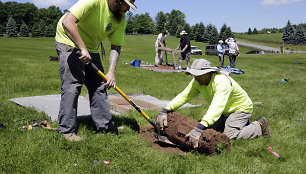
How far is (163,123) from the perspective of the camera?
444 cm

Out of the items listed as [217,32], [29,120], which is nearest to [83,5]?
[29,120]

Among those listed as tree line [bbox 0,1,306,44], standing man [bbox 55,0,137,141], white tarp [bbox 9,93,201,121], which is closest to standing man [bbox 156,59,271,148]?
standing man [bbox 55,0,137,141]

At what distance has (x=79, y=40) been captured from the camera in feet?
12.1

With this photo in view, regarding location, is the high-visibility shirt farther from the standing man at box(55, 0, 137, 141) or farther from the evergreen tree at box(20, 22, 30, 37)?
the evergreen tree at box(20, 22, 30, 37)

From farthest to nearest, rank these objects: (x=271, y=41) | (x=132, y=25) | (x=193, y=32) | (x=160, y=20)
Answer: (x=160, y=20) < (x=132, y=25) < (x=271, y=41) < (x=193, y=32)

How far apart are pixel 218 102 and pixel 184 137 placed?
737mm

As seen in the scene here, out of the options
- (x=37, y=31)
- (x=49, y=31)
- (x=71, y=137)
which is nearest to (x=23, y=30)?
(x=37, y=31)

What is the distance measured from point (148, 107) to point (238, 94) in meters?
2.31

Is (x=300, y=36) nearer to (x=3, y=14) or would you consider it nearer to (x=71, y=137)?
(x=71, y=137)

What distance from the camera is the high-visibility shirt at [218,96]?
3.85 m

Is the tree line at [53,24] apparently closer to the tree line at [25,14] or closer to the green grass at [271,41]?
the tree line at [25,14]

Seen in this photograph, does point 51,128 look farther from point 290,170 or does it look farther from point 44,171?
point 290,170

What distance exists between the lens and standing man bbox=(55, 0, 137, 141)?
3.67m

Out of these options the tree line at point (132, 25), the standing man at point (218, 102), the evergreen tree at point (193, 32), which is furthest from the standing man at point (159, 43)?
the evergreen tree at point (193, 32)
